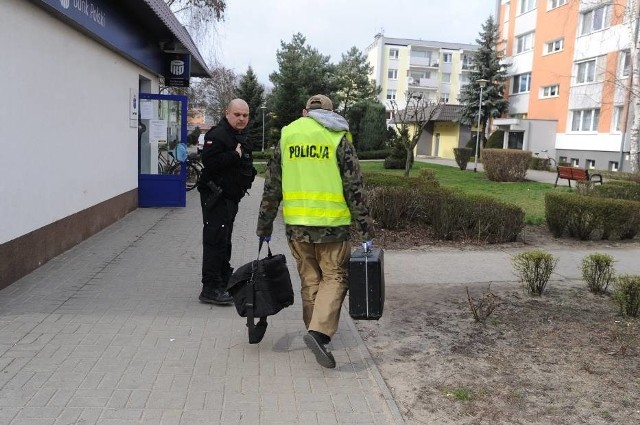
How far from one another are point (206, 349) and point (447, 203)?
599 cm

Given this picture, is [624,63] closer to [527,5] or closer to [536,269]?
[527,5]

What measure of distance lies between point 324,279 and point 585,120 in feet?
119

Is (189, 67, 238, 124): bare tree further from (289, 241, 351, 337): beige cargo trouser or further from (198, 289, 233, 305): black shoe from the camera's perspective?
(289, 241, 351, 337): beige cargo trouser

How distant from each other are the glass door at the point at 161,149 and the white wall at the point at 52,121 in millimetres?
1914

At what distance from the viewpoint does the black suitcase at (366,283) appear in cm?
408

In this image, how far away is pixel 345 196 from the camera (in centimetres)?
412

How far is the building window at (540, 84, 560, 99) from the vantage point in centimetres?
3966

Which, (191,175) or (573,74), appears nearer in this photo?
(191,175)

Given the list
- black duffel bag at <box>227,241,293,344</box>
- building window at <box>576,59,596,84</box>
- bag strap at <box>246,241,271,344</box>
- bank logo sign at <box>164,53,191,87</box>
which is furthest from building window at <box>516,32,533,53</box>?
bag strap at <box>246,241,271,344</box>

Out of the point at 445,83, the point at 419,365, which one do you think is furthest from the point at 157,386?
the point at 445,83

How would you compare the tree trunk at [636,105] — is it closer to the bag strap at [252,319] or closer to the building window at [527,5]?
the building window at [527,5]

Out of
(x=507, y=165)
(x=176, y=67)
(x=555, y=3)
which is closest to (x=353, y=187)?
(x=176, y=67)

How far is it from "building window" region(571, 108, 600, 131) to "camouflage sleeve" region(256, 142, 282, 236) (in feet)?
114

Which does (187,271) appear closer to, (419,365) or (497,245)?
(419,365)
